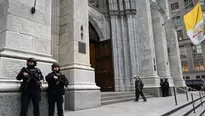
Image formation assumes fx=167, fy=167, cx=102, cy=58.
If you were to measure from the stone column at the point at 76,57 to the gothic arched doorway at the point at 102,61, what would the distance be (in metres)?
5.01

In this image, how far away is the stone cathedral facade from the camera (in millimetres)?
4344

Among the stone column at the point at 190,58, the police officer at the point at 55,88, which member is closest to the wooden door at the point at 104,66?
the police officer at the point at 55,88

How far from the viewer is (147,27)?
42.3 ft

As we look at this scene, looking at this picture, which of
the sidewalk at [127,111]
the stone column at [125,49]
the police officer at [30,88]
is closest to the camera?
the police officer at [30,88]

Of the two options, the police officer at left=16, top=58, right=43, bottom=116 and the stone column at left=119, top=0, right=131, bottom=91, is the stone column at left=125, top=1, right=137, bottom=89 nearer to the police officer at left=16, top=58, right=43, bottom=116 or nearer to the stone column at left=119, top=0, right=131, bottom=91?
the stone column at left=119, top=0, right=131, bottom=91

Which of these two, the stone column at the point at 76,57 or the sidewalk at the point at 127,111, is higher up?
the stone column at the point at 76,57

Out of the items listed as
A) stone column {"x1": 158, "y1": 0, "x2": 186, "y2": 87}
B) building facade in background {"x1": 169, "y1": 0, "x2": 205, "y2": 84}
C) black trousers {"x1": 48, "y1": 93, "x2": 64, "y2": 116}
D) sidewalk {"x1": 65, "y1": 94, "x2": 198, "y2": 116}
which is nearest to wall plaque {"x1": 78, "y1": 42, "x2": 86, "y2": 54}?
sidewalk {"x1": 65, "y1": 94, "x2": 198, "y2": 116}

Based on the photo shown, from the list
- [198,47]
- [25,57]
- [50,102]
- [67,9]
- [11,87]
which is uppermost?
[198,47]

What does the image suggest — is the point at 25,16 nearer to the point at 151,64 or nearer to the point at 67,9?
the point at 67,9

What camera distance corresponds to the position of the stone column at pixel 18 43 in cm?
386

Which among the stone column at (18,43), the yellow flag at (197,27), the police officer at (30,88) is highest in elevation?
the yellow flag at (197,27)

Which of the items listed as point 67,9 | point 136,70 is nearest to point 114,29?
point 136,70

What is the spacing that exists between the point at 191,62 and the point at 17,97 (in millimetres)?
37405

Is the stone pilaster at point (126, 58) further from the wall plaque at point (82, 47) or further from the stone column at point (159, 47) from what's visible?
the wall plaque at point (82, 47)
